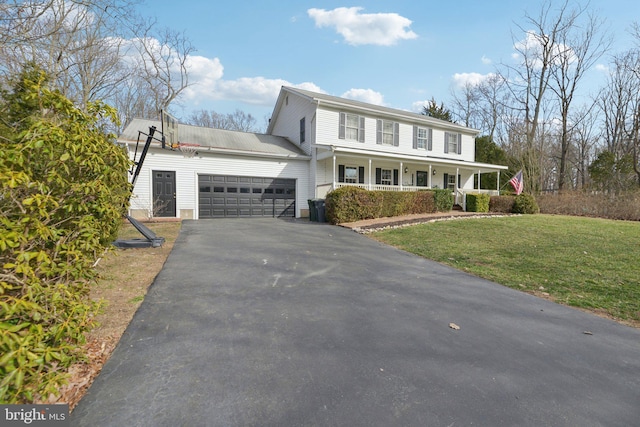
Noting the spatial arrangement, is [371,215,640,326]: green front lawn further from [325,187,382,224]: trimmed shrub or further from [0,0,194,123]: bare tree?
[0,0,194,123]: bare tree

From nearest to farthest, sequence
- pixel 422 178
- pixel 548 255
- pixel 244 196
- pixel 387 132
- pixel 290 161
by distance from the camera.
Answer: pixel 548 255 < pixel 244 196 < pixel 290 161 < pixel 387 132 < pixel 422 178

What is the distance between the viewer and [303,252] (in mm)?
6980

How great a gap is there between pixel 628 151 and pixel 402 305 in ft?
99.5

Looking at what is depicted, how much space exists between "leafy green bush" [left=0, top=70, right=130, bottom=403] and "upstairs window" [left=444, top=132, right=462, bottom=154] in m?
19.7

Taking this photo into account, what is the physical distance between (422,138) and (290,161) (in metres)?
8.67

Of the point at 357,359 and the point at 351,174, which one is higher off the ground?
the point at 351,174

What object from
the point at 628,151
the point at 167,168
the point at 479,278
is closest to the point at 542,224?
the point at 479,278

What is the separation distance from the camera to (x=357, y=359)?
103 inches

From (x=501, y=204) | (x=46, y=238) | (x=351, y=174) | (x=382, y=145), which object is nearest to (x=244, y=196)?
(x=351, y=174)

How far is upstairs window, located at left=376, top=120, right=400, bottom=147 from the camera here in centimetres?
1687

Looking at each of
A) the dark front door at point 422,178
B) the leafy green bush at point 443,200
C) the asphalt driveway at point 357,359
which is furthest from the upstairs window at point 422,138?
the asphalt driveway at point 357,359

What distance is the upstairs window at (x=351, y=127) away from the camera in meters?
15.9

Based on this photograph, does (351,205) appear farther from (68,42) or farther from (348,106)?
(68,42)

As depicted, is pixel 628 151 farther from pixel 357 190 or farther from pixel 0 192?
pixel 0 192
